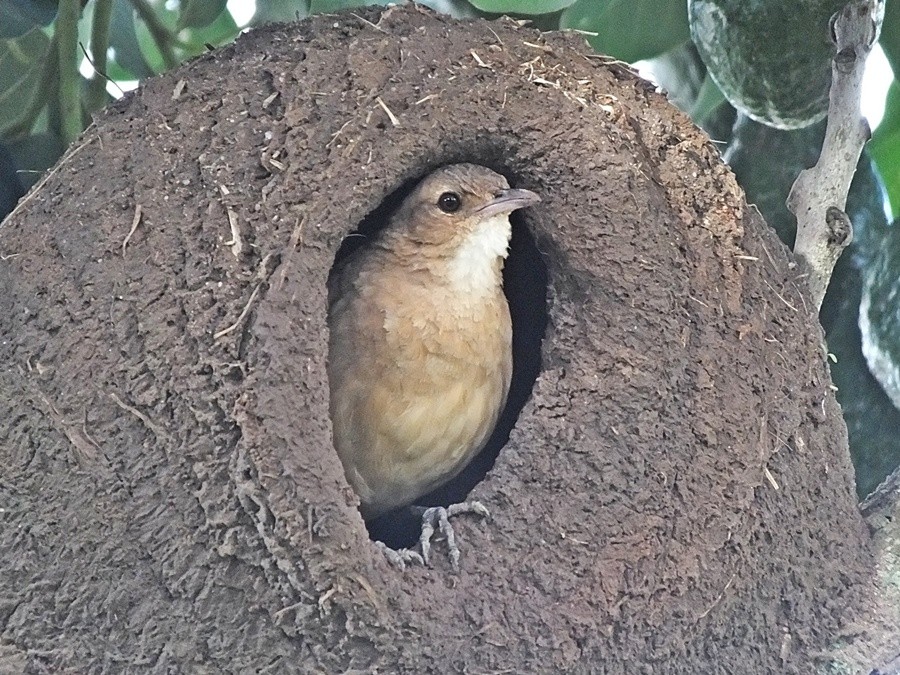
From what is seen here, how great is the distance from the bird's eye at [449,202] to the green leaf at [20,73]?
1107mm

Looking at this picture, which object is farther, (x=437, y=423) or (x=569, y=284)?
(x=437, y=423)

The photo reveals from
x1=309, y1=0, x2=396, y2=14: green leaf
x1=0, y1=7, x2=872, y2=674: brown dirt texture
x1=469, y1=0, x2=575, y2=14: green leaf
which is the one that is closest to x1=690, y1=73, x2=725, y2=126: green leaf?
x1=0, y1=7, x2=872, y2=674: brown dirt texture

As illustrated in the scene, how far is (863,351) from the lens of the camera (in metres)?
3.23

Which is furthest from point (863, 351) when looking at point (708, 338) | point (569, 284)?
point (569, 284)

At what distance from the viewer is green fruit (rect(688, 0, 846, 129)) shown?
297cm

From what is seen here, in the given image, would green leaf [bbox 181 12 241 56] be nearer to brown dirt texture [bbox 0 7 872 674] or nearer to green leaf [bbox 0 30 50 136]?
green leaf [bbox 0 30 50 136]

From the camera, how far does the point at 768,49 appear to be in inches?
118

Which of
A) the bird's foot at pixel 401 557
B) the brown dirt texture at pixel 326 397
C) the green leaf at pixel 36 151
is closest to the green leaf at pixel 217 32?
the green leaf at pixel 36 151

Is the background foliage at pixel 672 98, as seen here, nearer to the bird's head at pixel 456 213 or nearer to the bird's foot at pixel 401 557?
the bird's head at pixel 456 213

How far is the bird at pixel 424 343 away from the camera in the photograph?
3279mm

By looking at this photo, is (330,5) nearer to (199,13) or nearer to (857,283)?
(199,13)

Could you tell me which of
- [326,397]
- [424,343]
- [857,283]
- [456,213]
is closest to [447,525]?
[326,397]

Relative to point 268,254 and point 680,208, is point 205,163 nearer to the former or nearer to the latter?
point 268,254

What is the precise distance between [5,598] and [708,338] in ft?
5.46
